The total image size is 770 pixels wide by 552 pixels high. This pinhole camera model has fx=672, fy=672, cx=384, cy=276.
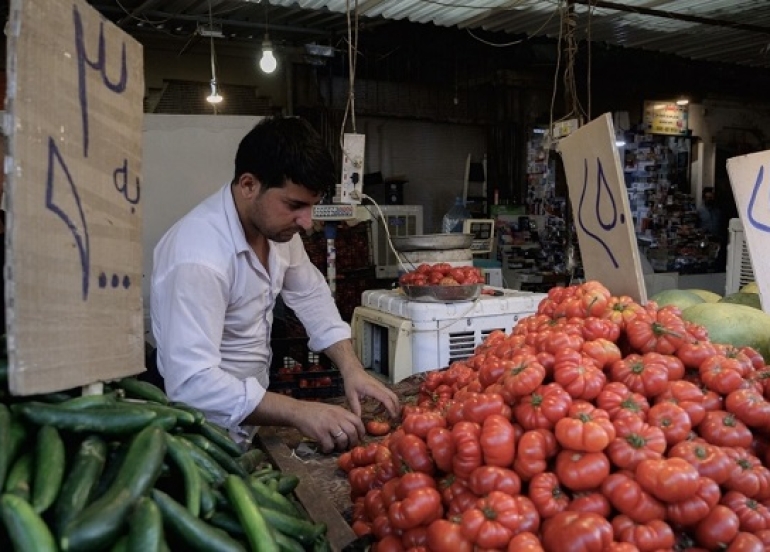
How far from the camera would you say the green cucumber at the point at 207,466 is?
1.49 m

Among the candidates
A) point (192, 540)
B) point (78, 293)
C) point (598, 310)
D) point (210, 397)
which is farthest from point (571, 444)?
point (210, 397)

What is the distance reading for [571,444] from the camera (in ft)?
4.79

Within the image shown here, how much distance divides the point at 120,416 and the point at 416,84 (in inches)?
421

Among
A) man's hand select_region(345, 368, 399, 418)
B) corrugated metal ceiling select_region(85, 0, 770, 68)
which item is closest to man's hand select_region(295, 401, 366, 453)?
man's hand select_region(345, 368, 399, 418)

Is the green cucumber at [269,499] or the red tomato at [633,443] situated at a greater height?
the red tomato at [633,443]

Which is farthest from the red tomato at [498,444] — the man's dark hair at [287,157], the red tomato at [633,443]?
the man's dark hair at [287,157]

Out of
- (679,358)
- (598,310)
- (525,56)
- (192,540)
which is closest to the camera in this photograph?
(192,540)

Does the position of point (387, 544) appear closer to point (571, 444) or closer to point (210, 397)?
point (571, 444)

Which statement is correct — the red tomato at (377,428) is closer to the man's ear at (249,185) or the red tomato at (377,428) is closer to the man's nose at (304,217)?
the man's nose at (304,217)

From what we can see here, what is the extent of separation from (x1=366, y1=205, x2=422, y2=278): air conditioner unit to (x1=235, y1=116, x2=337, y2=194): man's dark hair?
4332 mm

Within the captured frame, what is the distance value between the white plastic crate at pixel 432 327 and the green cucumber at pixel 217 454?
1.80 meters

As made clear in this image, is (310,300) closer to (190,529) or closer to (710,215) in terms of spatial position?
(190,529)

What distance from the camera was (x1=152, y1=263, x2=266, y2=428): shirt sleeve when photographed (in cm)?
230

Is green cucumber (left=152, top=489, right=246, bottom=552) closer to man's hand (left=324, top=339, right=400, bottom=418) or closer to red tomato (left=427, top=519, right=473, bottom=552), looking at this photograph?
red tomato (left=427, top=519, right=473, bottom=552)
